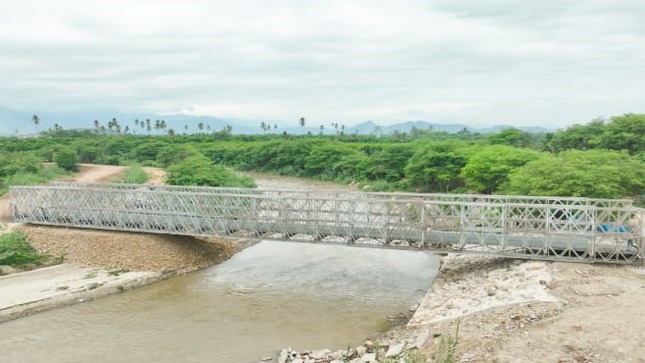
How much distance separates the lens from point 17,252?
3331 centimetres

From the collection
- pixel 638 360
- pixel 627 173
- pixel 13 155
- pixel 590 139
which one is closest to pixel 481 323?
pixel 638 360

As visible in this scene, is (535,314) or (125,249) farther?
→ (125,249)

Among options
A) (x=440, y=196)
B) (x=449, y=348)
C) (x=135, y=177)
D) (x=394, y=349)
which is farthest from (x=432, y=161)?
(x=449, y=348)

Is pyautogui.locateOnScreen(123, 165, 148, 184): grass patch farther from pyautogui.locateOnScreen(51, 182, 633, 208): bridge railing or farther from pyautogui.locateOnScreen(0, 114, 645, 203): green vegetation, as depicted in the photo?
pyautogui.locateOnScreen(51, 182, 633, 208): bridge railing

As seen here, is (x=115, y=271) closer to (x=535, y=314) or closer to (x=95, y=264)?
(x=95, y=264)

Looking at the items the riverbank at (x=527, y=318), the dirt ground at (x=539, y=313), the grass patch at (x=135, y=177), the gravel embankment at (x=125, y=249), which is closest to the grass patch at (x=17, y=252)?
the gravel embankment at (x=125, y=249)

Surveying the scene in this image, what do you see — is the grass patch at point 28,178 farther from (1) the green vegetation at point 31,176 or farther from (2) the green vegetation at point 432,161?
(2) the green vegetation at point 432,161

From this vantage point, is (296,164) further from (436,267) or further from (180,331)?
(180,331)

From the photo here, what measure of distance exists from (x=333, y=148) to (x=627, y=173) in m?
50.3

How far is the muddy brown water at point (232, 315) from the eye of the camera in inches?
907

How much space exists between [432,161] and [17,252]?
4402 cm

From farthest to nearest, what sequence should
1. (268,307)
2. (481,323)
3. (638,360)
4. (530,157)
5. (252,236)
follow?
(530,157)
(252,236)
(268,307)
(481,323)
(638,360)

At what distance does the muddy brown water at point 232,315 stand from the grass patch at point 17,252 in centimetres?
763

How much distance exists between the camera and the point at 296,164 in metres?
90.5
